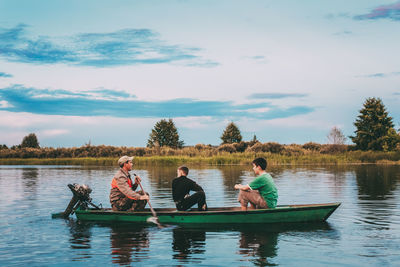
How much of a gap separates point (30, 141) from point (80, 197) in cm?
6862

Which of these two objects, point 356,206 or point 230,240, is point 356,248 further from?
point 356,206

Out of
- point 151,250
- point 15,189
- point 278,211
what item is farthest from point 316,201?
point 15,189

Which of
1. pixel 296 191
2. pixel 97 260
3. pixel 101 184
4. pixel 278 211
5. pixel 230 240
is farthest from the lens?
pixel 101 184

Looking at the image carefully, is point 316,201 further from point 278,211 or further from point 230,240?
point 230,240

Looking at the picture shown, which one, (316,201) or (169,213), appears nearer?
(169,213)

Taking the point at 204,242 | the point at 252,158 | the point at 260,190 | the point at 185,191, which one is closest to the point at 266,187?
the point at 260,190

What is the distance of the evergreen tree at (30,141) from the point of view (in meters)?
77.3

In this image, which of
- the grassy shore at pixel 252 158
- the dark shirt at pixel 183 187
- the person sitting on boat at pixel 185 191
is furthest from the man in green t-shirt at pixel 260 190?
the grassy shore at pixel 252 158

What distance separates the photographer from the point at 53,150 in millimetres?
62000

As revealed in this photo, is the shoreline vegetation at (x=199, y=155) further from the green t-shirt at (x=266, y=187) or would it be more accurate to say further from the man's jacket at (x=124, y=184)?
the green t-shirt at (x=266, y=187)

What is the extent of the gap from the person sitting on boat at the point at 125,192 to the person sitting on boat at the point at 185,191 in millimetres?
840

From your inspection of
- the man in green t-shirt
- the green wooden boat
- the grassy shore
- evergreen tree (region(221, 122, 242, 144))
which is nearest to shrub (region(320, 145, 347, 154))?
the grassy shore

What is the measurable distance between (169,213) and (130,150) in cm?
4841

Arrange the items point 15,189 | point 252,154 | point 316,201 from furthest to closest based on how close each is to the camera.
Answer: point 252,154
point 15,189
point 316,201
